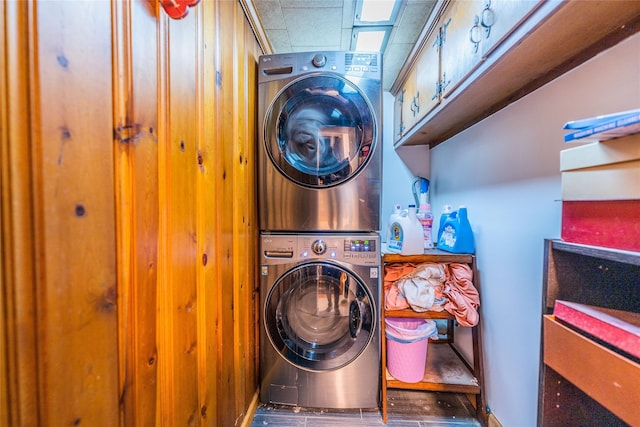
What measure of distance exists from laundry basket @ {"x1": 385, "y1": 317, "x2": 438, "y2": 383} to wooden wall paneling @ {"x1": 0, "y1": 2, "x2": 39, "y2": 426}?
138cm

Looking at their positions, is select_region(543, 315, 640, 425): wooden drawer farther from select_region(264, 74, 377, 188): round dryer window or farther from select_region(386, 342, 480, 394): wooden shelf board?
select_region(264, 74, 377, 188): round dryer window

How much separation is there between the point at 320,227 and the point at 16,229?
3.69 ft

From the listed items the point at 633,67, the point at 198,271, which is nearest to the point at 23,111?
the point at 198,271

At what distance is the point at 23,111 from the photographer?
0.40 meters

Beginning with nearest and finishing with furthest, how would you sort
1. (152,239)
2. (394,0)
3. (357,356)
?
(152,239) → (394,0) → (357,356)

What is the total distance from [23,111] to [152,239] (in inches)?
13.4

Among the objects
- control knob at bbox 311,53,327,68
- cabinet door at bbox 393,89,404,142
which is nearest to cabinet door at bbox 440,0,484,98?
control knob at bbox 311,53,327,68

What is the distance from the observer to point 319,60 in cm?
133

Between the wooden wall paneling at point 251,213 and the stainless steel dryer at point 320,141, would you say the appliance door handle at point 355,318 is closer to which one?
the stainless steel dryer at point 320,141

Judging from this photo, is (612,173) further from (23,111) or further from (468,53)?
(23,111)

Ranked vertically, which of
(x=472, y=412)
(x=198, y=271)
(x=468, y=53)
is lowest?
(x=472, y=412)

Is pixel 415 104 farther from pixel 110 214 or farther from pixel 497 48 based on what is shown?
pixel 110 214

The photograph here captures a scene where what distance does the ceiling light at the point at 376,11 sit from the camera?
Answer: 4.00 feet

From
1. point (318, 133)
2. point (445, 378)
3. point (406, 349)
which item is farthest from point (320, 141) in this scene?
point (445, 378)
